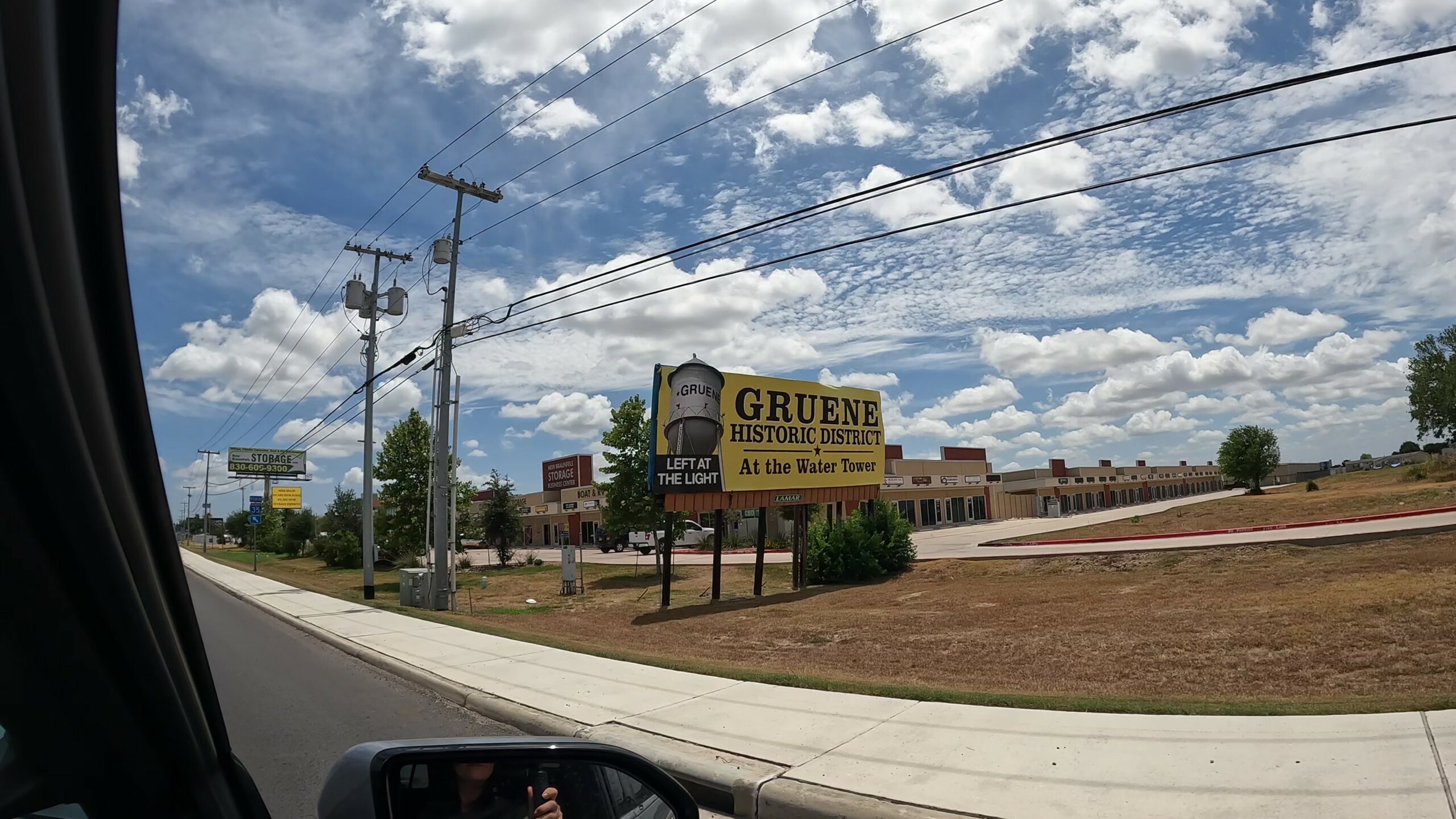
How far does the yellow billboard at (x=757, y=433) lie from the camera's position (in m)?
21.7

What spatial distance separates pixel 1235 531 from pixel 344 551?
49610mm

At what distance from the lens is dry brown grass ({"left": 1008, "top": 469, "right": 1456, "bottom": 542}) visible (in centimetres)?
3233

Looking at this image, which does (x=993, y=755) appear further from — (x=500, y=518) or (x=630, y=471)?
(x=500, y=518)

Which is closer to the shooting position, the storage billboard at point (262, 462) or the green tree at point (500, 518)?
the green tree at point (500, 518)

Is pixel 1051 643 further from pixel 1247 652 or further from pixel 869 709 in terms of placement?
pixel 869 709

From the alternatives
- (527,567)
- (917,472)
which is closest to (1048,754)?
(527,567)

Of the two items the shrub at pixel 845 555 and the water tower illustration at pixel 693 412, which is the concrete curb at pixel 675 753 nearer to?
the water tower illustration at pixel 693 412

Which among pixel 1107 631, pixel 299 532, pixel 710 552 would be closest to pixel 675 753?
pixel 1107 631

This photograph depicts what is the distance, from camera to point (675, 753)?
268 inches

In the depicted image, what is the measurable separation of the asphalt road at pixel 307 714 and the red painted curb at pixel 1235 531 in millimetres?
25544

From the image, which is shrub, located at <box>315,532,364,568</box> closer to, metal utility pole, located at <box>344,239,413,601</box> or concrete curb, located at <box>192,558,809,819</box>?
metal utility pole, located at <box>344,239,413,601</box>

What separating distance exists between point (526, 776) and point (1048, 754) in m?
4.75

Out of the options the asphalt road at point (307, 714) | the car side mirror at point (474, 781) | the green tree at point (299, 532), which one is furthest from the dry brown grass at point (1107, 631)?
the green tree at point (299, 532)

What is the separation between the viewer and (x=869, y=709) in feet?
26.1
